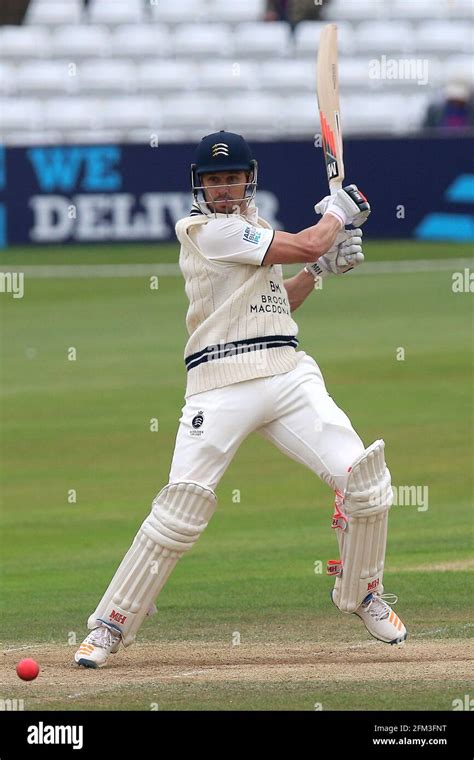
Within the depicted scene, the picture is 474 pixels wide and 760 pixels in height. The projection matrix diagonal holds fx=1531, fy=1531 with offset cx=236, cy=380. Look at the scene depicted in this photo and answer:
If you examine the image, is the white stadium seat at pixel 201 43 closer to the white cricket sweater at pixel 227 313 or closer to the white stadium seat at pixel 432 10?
the white stadium seat at pixel 432 10

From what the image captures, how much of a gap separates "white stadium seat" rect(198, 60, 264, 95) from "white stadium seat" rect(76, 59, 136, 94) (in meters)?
1.18

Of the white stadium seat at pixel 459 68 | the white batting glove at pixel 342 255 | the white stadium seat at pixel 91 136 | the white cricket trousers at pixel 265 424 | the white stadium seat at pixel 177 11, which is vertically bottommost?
the white cricket trousers at pixel 265 424

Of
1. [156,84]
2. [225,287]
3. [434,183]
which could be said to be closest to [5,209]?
[156,84]

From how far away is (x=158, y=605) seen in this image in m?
7.84

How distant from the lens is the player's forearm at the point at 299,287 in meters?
7.02

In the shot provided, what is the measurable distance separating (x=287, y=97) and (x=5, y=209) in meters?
5.91

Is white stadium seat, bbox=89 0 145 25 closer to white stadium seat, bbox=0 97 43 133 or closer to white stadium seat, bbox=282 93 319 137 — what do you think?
white stadium seat, bbox=0 97 43 133

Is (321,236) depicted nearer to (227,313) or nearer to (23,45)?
(227,313)

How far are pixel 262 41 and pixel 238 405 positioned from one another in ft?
71.6

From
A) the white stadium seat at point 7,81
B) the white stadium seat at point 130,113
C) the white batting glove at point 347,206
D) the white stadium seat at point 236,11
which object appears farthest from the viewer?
the white stadium seat at point 236,11

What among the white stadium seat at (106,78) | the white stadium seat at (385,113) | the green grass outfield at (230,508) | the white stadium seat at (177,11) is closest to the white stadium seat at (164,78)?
the white stadium seat at (106,78)

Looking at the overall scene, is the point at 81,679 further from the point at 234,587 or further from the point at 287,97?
the point at 287,97

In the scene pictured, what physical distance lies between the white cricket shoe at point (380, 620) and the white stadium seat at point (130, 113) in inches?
779
